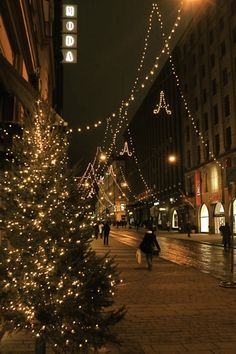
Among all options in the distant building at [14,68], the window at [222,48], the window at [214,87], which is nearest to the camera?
the distant building at [14,68]

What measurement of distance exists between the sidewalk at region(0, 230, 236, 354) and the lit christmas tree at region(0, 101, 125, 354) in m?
0.68

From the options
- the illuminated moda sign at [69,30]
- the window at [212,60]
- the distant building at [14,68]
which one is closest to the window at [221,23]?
the window at [212,60]

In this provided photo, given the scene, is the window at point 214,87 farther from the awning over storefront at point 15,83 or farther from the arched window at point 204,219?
the awning over storefront at point 15,83

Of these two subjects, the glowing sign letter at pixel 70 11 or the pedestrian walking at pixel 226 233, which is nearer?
the pedestrian walking at pixel 226 233

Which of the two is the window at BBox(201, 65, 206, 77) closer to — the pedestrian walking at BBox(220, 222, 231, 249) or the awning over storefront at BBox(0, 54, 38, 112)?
the pedestrian walking at BBox(220, 222, 231, 249)

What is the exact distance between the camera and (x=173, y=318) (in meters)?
8.23

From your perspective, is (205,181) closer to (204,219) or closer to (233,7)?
(204,219)

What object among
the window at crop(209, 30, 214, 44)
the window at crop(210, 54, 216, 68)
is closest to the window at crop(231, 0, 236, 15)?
the window at crop(209, 30, 214, 44)

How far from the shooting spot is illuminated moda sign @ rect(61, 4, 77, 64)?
29.4 metres

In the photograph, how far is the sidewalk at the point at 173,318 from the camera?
640 cm

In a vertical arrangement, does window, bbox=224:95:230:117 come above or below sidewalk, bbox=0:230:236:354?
above

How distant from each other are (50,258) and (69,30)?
27.2 m

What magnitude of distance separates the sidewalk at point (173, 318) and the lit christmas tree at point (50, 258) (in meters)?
0.68

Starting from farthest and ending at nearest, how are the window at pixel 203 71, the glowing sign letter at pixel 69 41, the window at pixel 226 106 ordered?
the window at pixel 203 71 → the window at pixel 226 106 → the glowing sign letter at pixel 69 41
